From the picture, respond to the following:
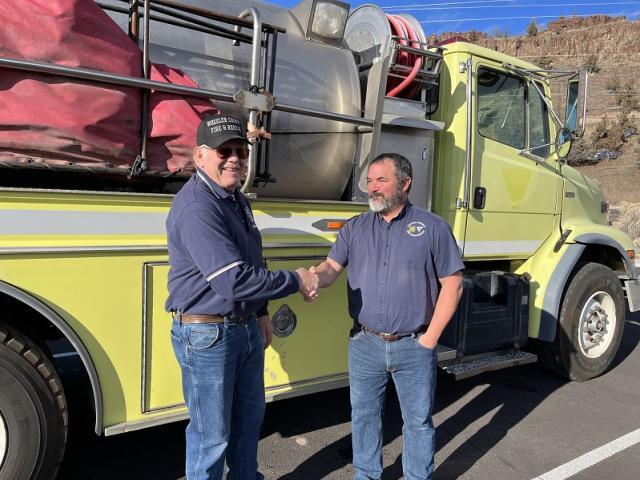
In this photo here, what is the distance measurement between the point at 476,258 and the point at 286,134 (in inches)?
74.2

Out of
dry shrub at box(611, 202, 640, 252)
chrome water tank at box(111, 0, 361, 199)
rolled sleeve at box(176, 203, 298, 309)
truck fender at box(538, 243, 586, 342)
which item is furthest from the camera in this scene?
dry shrub at box(611, 202, 640, 252)

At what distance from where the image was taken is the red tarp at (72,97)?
230 cm

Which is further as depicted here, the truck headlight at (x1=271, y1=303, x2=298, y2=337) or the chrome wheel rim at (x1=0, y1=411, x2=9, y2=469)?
the truck headlight at (x1=271, y1=303, x2=298, y2=337)

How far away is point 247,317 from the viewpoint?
8.11 ft

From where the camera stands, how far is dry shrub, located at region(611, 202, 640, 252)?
13669 mm

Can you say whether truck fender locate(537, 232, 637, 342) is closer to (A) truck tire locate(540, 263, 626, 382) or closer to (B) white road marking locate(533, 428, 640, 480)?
(A) truck tire locate(540, 263, 626, 382)

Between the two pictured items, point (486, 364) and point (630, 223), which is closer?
point (486, 364)

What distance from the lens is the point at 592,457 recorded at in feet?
11.8

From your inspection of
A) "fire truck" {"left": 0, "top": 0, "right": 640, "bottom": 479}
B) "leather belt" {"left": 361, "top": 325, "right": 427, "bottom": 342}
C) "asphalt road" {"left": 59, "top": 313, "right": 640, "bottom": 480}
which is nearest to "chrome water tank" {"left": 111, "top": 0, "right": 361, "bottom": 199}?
"fire truck" {"left": 0, "top": 0, "right": 640, "bottom": 479}

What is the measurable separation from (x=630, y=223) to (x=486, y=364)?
40.3 feet

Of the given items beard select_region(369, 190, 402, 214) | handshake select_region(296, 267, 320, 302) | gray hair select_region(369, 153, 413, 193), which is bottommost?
handshake select_region(296, 267, 320, 302)

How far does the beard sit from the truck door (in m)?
1.47

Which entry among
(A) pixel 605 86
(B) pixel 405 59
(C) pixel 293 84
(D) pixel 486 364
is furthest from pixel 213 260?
(A) pixel 605 86

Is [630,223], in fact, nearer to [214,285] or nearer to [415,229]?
[415,229]
